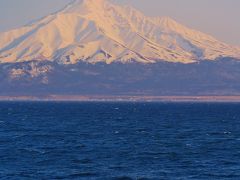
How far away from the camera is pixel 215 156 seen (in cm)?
7500

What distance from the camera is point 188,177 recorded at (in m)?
61.4

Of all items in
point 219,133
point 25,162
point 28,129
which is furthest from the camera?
point 28,129

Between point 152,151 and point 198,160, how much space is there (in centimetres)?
851

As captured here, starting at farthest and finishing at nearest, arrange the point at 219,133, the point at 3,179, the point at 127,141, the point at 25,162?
the point at 219,133
the point at 127,141
the point at 25,162
the point at 3,179

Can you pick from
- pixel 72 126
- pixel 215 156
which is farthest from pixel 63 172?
pixel 72 126

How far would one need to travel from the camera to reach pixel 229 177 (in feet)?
202

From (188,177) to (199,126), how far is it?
6256cm

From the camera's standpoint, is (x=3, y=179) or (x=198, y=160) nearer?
(x=3, y=179)

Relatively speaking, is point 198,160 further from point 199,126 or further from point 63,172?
point 199,126

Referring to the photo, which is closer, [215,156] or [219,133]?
[215,156]

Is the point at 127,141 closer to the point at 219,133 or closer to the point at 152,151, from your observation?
the point at 152,151

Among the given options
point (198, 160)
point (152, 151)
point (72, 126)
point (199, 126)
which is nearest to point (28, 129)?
point (72, 126)

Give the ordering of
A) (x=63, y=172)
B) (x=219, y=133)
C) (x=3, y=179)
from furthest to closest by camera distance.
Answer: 1. (x=219, y=133)
2. (x=63, y=172)
3. (x=3, y=179)

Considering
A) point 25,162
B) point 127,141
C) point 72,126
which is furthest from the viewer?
point 72,126
